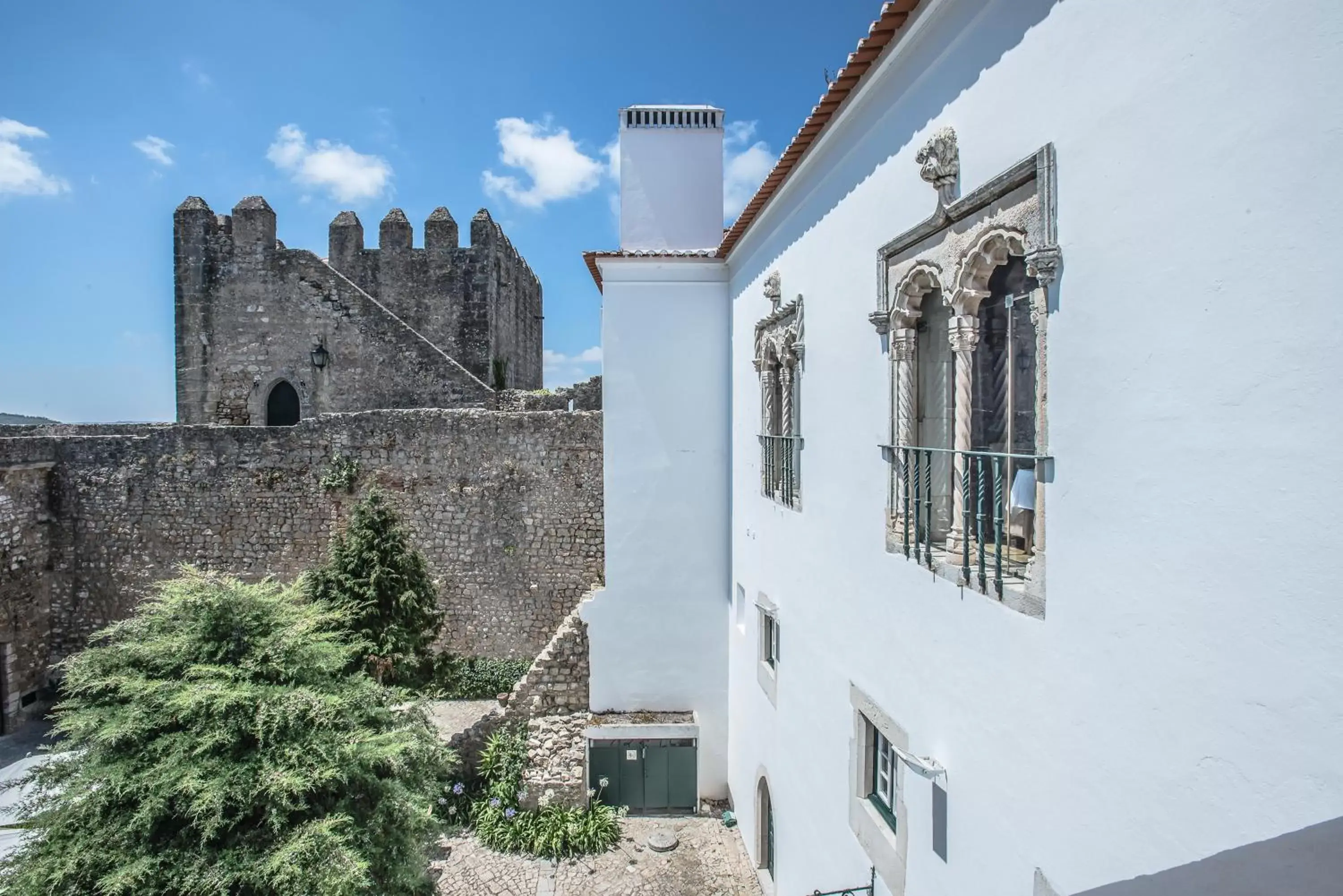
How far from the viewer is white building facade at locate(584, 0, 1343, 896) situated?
5.64 ft

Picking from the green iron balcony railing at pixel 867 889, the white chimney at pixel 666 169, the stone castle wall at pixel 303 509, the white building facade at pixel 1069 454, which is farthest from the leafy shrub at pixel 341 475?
the green iron balcony railing at pixel 867 889

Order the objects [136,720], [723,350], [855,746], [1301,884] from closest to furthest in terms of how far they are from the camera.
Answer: [1301,884] < [855,746] < [136,720] < [723,350]

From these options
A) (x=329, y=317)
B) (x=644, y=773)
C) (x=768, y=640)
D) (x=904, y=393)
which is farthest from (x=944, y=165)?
(x=329, y=317)

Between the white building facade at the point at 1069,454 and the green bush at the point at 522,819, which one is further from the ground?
the white building facade at the point at 1069,454

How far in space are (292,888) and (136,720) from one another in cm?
197

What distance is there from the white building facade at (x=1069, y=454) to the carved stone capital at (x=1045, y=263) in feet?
0.04

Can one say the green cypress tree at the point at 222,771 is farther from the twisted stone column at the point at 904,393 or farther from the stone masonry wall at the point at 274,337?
the stone masonry wall at the point at 274,337

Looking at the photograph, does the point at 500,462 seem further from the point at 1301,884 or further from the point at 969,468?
the point at 1301,884

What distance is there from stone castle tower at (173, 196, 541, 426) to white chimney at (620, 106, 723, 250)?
5329mm

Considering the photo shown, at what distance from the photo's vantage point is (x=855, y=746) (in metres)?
4.55

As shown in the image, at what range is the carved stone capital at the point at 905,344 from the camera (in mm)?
3834

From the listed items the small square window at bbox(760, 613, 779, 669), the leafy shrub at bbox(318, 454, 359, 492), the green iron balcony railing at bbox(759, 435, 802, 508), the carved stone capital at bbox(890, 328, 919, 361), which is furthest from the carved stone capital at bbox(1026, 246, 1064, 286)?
the leafy shrub at bbox(318, 454, 359, 492)

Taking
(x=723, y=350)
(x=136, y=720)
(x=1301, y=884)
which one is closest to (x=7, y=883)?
(x=136, y=720)

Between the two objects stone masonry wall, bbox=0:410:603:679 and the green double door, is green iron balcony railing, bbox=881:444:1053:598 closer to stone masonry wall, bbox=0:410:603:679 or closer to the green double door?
the green double door
